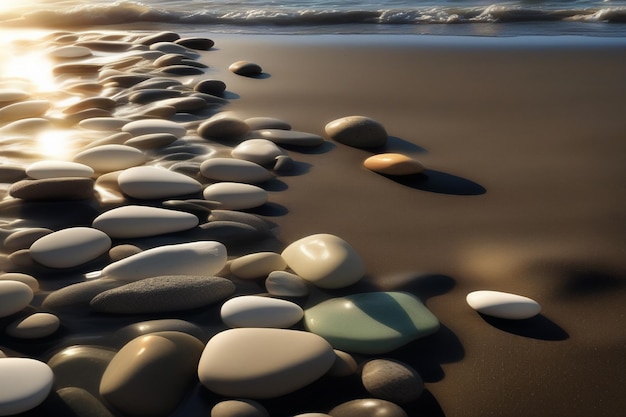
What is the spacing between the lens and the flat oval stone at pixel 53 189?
150cm

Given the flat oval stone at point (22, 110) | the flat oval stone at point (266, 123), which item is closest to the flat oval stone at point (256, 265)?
the flat oval stone at point (266, 123)

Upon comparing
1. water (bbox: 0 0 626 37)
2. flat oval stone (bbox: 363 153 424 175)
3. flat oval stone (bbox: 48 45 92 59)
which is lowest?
flat oval stone (bbox: 363 153 424 175)

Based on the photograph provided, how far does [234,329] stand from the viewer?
3.32ft

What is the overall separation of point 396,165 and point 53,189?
32.5 inches

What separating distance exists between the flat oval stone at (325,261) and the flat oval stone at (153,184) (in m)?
0.37

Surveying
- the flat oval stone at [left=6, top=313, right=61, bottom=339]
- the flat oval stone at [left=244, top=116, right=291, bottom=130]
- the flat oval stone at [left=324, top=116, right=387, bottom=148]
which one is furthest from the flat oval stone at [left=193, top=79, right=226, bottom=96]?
the flat oval stone at [left=6, top=313, right=61, bottom=339]

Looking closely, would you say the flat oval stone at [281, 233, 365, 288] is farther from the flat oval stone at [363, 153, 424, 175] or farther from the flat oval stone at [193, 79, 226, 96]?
the flat oval stone at [193, 79, 226, 96]

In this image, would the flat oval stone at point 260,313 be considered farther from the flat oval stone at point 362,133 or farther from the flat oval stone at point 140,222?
the flat oval stone at point 362,133

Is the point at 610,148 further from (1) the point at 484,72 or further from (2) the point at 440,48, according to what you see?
(2) the point at 440,48

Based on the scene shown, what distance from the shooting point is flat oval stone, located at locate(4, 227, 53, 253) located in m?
1.33

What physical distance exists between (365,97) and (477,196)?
945 millimetres

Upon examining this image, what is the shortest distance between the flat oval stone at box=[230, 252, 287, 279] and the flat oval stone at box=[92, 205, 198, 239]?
19cm

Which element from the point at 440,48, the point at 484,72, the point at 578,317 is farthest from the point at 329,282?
the point at 440,48

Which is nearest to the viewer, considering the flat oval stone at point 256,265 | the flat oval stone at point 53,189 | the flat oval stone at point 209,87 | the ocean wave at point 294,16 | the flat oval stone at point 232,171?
the flat oval stone at point 256,265
